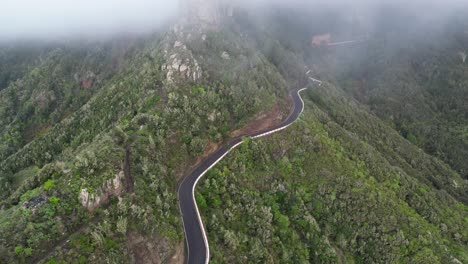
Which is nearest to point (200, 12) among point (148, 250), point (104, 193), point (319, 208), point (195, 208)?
point (319, 208)

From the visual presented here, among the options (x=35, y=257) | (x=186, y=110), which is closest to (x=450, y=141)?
(x=186, y=110)

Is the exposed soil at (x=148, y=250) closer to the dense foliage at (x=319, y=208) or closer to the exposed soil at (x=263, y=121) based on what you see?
the dense foliage at (x=319, y=208)

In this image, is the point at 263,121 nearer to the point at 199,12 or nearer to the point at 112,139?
the point at 112,139

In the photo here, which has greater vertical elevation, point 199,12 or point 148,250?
point 199,12

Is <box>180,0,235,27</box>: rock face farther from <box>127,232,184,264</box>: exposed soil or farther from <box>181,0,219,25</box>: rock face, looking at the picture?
<box>127,232,184,264</box>: exposed soil

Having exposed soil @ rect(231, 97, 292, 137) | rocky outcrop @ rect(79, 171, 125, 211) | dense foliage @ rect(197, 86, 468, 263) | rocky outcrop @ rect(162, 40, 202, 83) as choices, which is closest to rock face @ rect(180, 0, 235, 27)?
rocky outcrop @ rect(162, 40, 202, 83)
